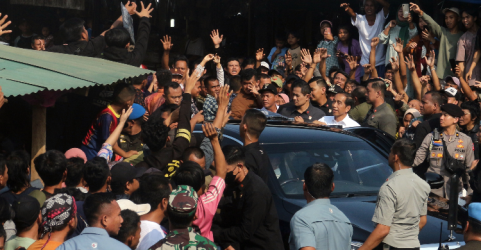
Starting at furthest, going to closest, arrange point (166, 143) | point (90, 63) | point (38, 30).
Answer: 1. point (38, 30)
2. point (90, 63)
3. point (166, 143)

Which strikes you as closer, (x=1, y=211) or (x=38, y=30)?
(x=1, y=211)

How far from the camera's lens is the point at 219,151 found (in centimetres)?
414

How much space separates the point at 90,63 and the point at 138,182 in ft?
7.80

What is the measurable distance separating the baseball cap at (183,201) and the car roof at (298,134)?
2.31 metres

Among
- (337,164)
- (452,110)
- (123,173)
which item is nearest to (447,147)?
(452,110)

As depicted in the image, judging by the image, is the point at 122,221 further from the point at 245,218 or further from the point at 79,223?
the point at 245,218

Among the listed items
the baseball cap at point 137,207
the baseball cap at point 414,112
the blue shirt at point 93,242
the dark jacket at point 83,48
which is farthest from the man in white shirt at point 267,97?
the blue shirt at point 93,242

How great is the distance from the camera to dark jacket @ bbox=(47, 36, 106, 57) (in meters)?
7.52

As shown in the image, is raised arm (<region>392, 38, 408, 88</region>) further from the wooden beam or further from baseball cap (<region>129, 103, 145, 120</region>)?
the wooden beam

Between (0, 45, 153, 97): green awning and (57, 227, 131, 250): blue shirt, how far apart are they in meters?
1.87

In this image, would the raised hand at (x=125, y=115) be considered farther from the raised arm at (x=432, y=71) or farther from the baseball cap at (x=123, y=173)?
the raised arm at (x=432, y=71)

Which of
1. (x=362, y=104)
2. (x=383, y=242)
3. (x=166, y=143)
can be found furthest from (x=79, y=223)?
(x=362, y=104)

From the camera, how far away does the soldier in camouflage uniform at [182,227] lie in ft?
9.72

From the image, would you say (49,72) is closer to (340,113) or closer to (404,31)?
(340,113)
